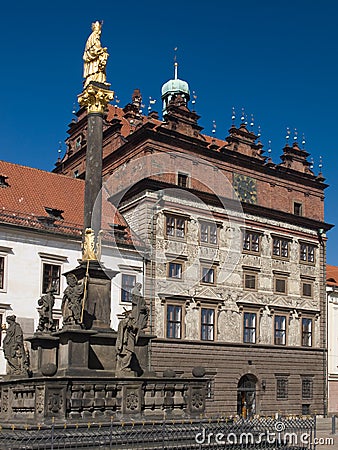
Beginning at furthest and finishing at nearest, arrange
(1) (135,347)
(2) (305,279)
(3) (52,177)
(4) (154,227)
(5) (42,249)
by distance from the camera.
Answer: (2) (305,279)
(3) (52,177)
(4) (154,227)
(5) (42,249)
(1) (135,347)

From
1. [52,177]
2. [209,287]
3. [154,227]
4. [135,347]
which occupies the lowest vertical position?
[135,347]

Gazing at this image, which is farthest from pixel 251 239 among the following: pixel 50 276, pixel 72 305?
pixel 72 305

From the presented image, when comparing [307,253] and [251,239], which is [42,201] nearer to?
[251,239]

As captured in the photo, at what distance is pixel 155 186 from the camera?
33375 millimetres

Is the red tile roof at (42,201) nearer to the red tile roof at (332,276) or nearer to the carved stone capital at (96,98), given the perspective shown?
the carved stone capital at (96,98)

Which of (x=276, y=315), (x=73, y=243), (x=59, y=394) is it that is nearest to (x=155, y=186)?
(x=73, y=243)

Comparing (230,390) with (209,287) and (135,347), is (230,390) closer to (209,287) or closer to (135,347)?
(209,287)

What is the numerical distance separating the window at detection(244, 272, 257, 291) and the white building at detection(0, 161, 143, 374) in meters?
6.25

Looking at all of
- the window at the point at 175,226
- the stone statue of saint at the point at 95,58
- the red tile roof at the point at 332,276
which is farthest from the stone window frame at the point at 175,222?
the stone statue of saint at the point at 95,58

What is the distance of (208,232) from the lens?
3503 cm

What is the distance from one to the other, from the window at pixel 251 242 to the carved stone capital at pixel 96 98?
62.0 ft

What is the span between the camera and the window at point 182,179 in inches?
1363

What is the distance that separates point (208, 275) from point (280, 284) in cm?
508

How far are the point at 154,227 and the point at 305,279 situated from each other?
35.4 ft
